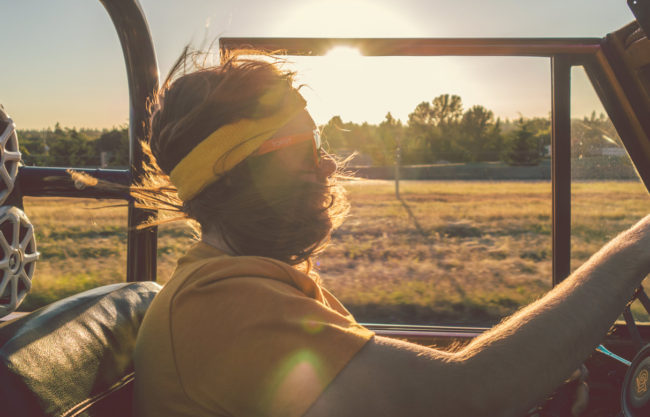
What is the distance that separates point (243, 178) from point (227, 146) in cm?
6

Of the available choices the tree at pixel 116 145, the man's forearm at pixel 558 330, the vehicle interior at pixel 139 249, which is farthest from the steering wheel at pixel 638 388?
the tree at pixel 116 145

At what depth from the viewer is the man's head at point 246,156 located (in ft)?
2.85

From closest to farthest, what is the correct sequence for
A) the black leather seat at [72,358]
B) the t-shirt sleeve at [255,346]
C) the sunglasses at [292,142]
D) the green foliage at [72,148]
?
the t-shirt sleeve at [255,346], the black leather seat at [72,358], the sunglasses at [292,142], the green foliage at [72,148]

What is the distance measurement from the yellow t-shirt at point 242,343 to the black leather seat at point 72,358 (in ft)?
0.58

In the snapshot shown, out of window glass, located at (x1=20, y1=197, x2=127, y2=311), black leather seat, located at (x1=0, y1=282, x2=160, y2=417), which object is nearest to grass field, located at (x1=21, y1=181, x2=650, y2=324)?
window glass, located at (x1=20, y1=197, x2=127, y2=311)

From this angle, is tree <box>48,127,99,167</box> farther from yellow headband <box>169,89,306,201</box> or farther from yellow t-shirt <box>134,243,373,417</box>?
yellow t-shirt <box>134,243,373,417</box>

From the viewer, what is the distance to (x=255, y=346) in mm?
680

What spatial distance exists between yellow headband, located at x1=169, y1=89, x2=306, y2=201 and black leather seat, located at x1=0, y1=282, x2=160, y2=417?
0.35 metres

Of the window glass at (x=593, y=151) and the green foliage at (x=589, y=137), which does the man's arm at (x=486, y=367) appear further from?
the green foliage at (x=589, y=137)


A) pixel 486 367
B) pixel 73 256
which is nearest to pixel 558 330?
pixel 486 367

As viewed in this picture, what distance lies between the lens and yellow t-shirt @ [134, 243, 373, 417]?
675 millimetres

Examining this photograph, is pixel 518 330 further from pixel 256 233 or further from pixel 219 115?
pixel 219 115

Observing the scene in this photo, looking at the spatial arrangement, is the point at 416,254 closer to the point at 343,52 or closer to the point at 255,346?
the point at 343,52

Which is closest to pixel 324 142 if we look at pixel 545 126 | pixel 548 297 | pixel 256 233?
pixel 256 233
